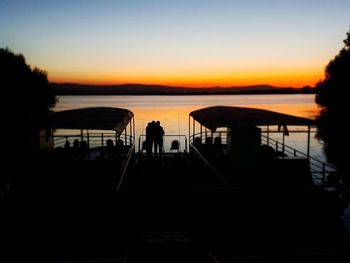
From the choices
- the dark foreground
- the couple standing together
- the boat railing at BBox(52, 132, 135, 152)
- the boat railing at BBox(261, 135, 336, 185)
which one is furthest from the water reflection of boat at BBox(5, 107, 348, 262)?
the boat railing at BBox(52, 132, 135, 152)

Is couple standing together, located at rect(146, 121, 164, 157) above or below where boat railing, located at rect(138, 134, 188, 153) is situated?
above

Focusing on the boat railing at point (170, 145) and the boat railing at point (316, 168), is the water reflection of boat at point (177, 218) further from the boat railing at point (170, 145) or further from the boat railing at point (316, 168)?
the boat railing at point (170, 145)

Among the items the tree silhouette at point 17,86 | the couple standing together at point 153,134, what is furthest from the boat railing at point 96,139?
the tree silhouette at point 17,86

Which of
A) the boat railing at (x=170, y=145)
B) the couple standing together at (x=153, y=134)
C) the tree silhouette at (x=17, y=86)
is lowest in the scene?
the boat railing at (x=170, y=145)

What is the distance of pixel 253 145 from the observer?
1193cm

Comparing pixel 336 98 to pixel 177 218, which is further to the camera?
pixel 336 98

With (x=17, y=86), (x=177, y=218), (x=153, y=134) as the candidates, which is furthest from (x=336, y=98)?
(x=177, y=218)

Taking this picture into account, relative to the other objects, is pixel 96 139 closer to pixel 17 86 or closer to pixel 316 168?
pixel 316 168

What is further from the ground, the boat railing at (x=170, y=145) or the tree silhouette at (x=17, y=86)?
the tree silhouette at (x=17, y=86)

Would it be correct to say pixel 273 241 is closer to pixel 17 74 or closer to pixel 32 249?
pixel 32 249

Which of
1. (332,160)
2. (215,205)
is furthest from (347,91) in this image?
(215,205)

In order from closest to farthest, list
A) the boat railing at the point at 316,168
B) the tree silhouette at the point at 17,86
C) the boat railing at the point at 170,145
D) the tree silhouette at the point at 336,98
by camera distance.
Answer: the boat railing at the point at 316,168 < the boat railing at the point at 170,145 < the tree silhouette at the point at 336,98 < the tree silhouette at the point at 17,86

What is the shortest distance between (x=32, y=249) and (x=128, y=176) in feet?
16.7

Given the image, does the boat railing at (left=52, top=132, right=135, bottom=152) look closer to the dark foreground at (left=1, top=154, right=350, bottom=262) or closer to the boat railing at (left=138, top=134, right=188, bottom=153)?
the boat railing at (left=138, top=134, right=188, bottom=153)
